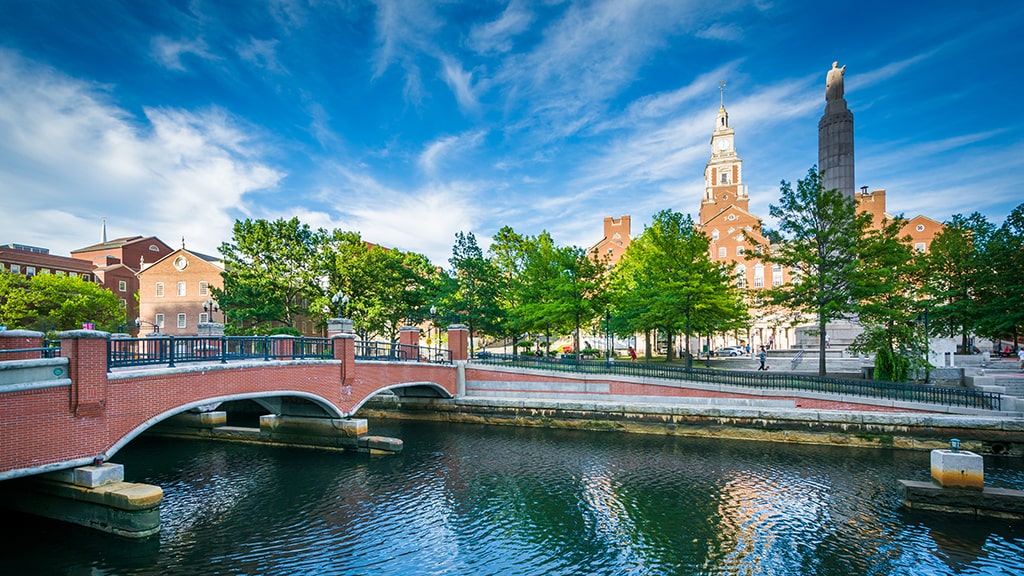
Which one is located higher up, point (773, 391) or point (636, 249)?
point (636, 249)

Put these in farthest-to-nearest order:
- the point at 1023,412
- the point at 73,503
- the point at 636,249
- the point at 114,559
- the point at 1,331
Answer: the point at 636,249 → the point at 1023,412 → the point at 1,331 → the point at 73,503 → the point at 114,559

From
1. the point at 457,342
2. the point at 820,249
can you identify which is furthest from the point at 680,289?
the point at 457,342

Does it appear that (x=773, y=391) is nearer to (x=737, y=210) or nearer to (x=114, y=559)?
(x=114, y=559)

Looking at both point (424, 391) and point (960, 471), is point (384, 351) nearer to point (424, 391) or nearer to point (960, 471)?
point (424, 391)

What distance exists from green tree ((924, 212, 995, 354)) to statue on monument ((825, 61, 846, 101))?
472 inches

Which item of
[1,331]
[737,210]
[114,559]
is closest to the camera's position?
[114,559]

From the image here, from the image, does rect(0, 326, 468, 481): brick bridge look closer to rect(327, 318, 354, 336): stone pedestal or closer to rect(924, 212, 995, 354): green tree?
rect(327, 318, 354, 336): stone pedestal

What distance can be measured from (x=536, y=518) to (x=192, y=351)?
11623 millimetres

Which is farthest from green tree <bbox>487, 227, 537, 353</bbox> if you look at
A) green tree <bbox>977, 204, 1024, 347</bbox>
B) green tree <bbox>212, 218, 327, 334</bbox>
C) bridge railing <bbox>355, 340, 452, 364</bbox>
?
green tree <bbox>977, 204, 1024, 347</bbox>

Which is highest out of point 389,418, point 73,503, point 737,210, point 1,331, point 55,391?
point 737,210

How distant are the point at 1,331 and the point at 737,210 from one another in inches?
2438

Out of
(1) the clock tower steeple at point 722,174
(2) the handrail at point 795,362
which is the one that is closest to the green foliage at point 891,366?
(2) the handrail at point 795,362

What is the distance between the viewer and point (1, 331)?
45.5 feet

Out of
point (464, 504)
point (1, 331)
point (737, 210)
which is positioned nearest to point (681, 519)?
point (464, 504)
